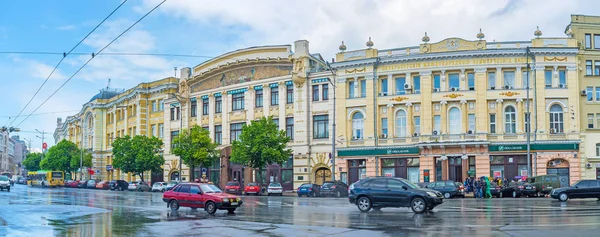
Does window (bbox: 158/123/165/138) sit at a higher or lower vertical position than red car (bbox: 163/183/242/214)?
higher

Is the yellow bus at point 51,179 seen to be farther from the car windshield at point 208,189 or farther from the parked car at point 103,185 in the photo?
the car windshield at point 208,189

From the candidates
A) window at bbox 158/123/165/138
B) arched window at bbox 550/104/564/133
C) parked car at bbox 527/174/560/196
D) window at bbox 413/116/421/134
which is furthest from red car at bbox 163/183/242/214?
window at bbox 158/123/165/138

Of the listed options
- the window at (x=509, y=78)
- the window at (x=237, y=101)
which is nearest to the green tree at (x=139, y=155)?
the window at (x=237, y=101)

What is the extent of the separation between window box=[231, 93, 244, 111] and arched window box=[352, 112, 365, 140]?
12.5 m

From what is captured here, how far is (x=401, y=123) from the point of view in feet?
160

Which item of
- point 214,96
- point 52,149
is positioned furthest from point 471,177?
point 52,149

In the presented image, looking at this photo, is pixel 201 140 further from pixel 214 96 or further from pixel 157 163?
pixel 157 163

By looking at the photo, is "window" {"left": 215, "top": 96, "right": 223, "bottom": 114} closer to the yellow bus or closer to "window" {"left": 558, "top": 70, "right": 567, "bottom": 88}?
"window" {"left": 558, "top": 70, "right": 567, "bottom": 88}

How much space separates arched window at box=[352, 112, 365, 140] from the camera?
50219 millimetres

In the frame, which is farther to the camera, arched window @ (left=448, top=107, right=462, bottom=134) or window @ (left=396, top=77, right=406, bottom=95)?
window @ (left=396, top=77, right=406, bottom=95)

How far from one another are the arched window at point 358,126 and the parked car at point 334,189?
23.1ft

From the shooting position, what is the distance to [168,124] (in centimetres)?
6638

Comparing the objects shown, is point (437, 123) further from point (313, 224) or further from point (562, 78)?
point (313, 224)

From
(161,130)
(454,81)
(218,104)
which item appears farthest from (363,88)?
(161,130)
